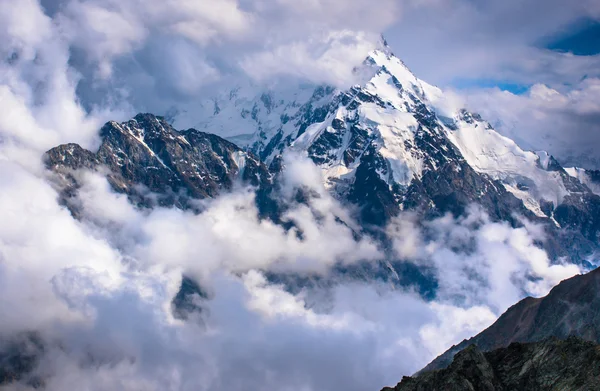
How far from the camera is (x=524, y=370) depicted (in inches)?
4872

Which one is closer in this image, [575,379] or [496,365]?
[575,379]

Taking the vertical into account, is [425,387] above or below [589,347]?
above

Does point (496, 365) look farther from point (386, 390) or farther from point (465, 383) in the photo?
point (386, 390)

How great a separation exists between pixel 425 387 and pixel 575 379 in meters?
28.2

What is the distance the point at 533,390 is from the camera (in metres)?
118

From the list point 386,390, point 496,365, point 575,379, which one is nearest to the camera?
point 575,379

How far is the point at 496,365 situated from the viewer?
130 m

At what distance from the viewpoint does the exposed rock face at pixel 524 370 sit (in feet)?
372

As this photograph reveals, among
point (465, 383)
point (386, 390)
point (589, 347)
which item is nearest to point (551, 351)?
point (589, 347)

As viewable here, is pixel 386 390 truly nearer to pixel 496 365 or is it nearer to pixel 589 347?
pixel 496 365

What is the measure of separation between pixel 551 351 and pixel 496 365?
11.8 m

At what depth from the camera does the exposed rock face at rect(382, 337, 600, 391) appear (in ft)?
372

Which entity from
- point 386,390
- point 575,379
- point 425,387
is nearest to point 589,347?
point 575,379

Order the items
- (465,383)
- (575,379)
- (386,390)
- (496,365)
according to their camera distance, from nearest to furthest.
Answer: (575,379) → (465,383) → (496,365) → (386,390)
